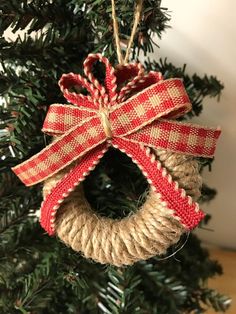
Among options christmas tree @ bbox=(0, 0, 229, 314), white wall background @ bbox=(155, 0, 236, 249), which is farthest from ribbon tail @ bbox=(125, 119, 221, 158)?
white wall background @ bbox=(155, 0, 236, 249)

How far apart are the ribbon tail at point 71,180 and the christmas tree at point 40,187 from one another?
0.07 m

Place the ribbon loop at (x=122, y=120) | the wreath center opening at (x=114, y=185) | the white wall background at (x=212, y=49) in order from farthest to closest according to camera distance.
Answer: the white wall background at (x=212, y=49), the wreath center opening at (x=114, y=185), the ribbon loop at (x=122, y=120)

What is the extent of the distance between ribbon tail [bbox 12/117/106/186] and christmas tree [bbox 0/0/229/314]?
0.05 m

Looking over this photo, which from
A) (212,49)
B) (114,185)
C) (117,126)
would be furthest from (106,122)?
(212,49)

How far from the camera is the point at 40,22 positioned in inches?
18.1

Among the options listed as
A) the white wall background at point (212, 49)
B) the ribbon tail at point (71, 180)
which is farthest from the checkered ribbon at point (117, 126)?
the white wall background at point (212, 49)

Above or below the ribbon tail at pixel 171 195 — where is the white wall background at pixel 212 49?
above

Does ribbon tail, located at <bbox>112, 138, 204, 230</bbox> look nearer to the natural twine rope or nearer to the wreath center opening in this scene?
the natural twine rope

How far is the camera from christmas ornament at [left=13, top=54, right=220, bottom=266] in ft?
1.24

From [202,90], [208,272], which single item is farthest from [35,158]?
[208,272]

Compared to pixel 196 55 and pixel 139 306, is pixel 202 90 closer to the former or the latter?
pixel 196 55

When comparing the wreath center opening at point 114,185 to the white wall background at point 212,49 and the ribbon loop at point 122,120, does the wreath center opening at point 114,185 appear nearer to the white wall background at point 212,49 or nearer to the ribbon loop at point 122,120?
the ribbon loop at point 122,120

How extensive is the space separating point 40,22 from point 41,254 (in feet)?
0.92

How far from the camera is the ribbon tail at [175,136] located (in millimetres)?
380
